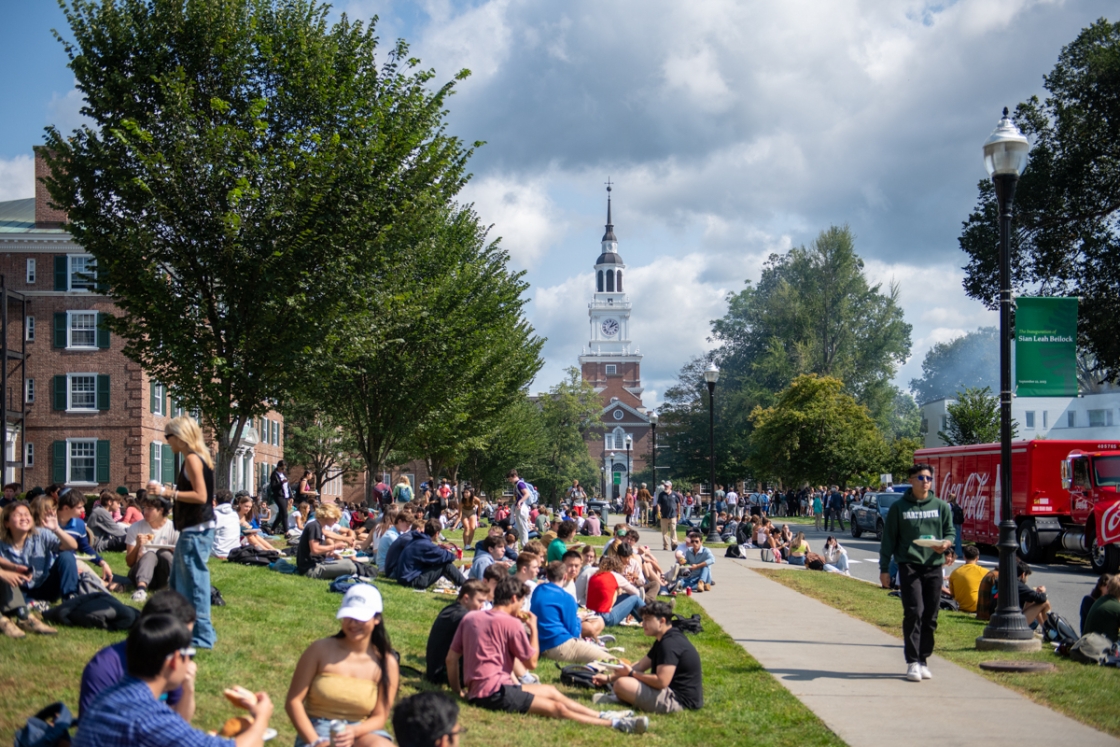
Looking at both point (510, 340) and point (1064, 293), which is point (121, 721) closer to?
point (510, 340)

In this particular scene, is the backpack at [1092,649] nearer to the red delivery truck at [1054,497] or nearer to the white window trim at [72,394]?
the red delivery truck at [1054,497]

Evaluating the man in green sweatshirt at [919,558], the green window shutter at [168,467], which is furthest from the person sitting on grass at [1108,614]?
the green window shutter at [168,467]

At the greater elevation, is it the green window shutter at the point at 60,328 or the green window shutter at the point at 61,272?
the green window shutter at the point at 61,272

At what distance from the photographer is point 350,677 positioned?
18.4ft

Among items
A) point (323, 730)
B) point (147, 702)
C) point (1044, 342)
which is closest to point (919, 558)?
point (1044, 342)

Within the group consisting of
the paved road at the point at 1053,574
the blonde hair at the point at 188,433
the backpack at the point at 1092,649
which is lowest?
the paved road at the point at 1053,574

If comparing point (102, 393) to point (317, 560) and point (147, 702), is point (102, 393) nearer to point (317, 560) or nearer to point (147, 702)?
point (317, 560)

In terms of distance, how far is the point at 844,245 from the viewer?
65.6 metres

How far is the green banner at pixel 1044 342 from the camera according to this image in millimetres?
13109

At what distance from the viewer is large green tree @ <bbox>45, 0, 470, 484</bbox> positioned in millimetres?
16609

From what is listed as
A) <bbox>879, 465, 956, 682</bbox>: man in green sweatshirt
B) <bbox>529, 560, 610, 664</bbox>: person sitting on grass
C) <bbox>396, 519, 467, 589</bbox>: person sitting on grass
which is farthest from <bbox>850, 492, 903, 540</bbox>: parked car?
<bbox>529, 560, 610, 664</bbox>: person sitting on grass

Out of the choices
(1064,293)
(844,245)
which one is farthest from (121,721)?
(844,245)

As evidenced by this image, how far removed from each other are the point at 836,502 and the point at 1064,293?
481 inches

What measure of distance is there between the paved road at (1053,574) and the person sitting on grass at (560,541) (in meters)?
7.71
